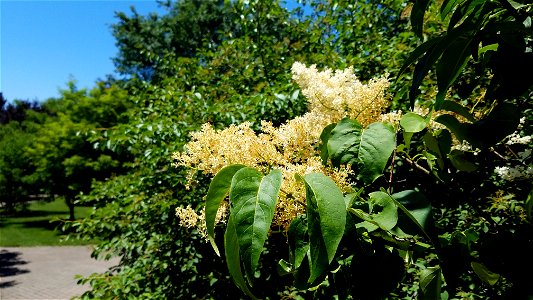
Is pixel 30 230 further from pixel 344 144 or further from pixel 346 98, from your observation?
pixel 344 144

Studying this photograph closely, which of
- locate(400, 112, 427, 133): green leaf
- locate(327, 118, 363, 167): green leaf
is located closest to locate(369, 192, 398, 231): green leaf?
locate(327, 118, 363, 167): green leaf

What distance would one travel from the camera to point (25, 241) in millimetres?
16688

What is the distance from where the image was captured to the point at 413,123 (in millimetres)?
1044

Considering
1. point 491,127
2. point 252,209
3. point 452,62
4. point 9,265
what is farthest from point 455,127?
point 9,265

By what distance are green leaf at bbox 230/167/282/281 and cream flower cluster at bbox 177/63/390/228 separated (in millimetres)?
161

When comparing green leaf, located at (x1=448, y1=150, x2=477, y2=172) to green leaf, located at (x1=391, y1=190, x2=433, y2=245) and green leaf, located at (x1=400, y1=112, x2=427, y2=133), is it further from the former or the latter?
green leaf, located at (x1=391, y1=190, x2=433, y2=245)

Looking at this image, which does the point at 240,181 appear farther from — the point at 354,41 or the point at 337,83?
the point at 354,41

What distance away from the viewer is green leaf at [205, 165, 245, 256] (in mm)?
798

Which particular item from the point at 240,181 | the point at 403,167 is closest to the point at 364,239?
the point at 240,181

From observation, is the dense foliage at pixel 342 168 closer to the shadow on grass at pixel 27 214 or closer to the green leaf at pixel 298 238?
the green leaf at pixel 298 238

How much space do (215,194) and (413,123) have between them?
632mm

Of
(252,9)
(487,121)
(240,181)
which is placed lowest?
(240,181)

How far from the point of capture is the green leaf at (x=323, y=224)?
0.68 meters

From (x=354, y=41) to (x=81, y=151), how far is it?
17.3m
